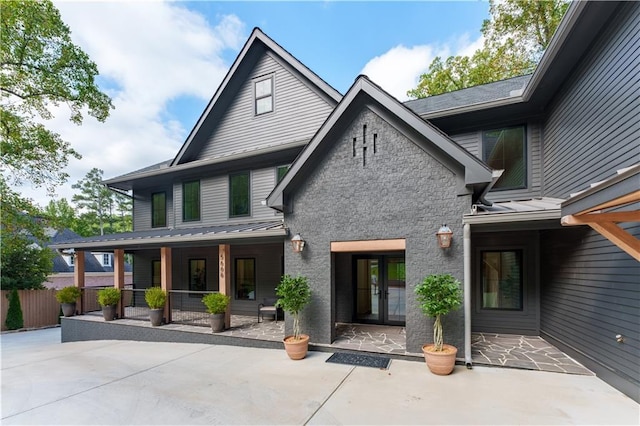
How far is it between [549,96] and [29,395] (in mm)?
11880

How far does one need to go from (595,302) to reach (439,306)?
257cm

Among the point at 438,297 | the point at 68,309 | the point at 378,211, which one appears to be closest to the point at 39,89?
the point at 68,309

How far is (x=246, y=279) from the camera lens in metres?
10.5

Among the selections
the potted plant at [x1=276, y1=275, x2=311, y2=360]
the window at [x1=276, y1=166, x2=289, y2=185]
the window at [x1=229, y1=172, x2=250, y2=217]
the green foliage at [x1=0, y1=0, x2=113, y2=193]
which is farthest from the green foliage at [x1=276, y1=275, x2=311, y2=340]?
the green foliage at [x1=0, y1=0, x2=113, y2=193]

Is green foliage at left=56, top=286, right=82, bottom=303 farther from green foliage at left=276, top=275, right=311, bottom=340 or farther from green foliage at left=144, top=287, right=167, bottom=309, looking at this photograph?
green foliage at left=276, top=275, right=311, bottom=340

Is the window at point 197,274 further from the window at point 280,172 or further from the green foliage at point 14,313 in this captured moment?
→ the green foliage at point 14,313

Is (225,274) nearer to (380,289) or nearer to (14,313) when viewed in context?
(380,289)

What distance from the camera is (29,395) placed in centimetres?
489

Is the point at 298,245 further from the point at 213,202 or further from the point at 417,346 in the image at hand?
the point at 213,202

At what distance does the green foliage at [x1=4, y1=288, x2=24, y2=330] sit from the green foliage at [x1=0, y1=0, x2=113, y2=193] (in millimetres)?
4960

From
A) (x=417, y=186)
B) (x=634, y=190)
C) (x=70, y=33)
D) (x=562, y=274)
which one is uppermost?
(x=70, y=33)

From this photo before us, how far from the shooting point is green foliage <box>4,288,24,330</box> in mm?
12617

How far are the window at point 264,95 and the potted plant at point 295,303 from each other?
691cm

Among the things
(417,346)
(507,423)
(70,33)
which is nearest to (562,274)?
(417,346)
